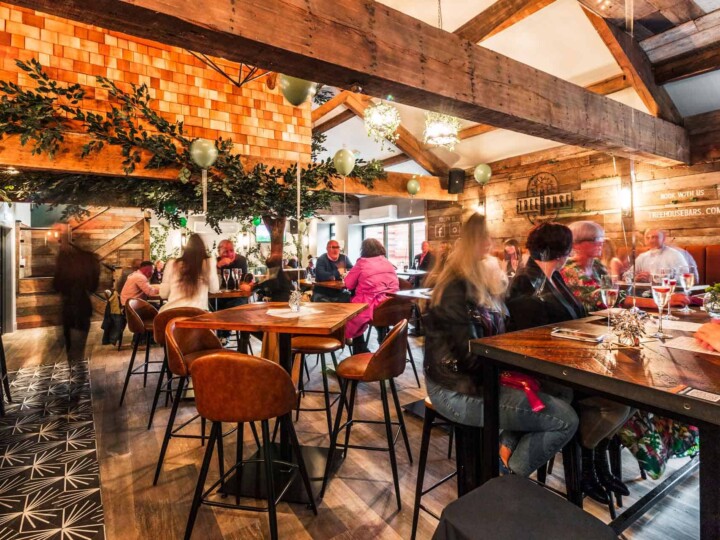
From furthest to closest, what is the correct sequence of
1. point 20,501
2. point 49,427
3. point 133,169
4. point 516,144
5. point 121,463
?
point 516,144, point 133,169, point 49,427, point 121,463, point 20,501

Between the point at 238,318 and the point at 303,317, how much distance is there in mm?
365

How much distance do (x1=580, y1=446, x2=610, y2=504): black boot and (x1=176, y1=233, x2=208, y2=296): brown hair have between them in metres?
3.13

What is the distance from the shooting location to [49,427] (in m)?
3.13

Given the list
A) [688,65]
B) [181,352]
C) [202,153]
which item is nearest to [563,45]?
[688,65]

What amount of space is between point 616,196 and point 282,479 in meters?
6.08

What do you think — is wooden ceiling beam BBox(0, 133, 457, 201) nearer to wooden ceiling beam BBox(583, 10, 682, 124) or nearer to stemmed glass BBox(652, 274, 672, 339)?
wooden ceiling beam BBox(583, 10, 682, 124)

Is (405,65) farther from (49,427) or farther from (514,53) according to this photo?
(49,427)

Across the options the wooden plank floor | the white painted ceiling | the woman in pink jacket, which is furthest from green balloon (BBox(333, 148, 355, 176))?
the wooden plank floor

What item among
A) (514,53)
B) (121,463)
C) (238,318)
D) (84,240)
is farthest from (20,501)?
(84,240)

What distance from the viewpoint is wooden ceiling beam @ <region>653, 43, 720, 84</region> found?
4.31 metres

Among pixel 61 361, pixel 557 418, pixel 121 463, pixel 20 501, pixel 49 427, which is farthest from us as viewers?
pixel 61 361

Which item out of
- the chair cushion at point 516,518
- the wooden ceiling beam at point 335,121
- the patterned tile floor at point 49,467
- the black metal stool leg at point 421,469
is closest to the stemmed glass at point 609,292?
the black metal stool leg at point 421,469

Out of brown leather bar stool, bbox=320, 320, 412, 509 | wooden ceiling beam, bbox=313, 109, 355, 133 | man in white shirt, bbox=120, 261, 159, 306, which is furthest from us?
wooden ceiling beam, bbox=313, 109, 355, 133

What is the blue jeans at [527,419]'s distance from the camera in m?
1.59
